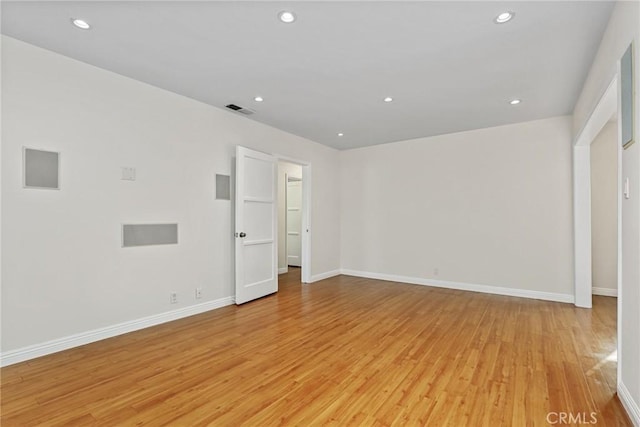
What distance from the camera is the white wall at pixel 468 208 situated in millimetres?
4523

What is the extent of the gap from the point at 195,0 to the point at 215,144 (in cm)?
218

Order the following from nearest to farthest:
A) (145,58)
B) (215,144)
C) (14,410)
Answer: (14,410) < (145,58) < (215,144)

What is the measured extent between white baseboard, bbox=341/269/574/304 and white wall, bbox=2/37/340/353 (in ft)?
9.97

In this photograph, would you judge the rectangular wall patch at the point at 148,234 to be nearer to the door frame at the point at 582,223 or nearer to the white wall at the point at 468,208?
the white wall at the point at 468,208

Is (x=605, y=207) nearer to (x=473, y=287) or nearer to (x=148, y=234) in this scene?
(x=473, y=287)

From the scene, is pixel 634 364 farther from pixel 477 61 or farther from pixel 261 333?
pixel 261 333

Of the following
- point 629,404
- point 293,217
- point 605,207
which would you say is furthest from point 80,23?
point 605,207

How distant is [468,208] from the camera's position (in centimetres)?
519

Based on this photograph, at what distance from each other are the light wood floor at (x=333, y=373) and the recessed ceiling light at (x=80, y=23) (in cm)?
273

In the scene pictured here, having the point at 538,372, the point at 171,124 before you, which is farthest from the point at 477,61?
the point at 171,124

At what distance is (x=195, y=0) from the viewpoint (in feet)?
6.82

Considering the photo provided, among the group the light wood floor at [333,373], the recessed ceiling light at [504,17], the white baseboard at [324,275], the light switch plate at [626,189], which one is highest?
the recessed ceiling light at [504,17]

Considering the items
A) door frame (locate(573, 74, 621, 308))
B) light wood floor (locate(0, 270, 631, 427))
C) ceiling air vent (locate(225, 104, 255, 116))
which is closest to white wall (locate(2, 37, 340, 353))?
ceiling air vent (locate(225, 104, 255, 116))

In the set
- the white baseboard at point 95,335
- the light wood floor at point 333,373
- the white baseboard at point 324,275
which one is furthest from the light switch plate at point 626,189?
the white baseboard at point 324,275
